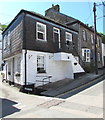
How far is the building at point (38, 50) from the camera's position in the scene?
11148mm

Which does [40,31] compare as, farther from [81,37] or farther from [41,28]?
[81,37]

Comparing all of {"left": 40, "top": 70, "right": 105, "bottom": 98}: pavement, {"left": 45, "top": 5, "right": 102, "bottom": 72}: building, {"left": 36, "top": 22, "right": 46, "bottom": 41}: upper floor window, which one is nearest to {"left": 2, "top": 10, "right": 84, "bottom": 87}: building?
{"left": 36, "top": 22, "right": 46, "bottom": 41}: upper floor window

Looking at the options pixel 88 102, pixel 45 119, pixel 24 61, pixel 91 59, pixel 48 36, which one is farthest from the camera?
pixel 91 59

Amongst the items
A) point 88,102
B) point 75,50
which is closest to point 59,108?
point 88,102

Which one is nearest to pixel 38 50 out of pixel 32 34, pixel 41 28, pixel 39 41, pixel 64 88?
pixel 39 41

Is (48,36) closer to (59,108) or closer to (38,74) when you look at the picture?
(38,74)

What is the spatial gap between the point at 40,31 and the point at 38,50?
1933 millimetres

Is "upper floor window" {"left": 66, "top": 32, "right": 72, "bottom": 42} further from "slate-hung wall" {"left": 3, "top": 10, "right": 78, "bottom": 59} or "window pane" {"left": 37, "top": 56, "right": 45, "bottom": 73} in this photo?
"window pane" {"left": 37, "top": 56, "right": 45, "bottom": 73}

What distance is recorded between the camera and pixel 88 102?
23.0 feet

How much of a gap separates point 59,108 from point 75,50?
11924 mm

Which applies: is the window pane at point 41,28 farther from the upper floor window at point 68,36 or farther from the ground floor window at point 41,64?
the upper floor window at point 68,36

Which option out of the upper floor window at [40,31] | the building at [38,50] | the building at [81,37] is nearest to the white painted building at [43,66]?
the building at [38,50]

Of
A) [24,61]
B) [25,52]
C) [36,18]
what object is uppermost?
[36,18]

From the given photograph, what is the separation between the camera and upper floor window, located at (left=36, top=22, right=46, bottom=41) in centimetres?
1229
